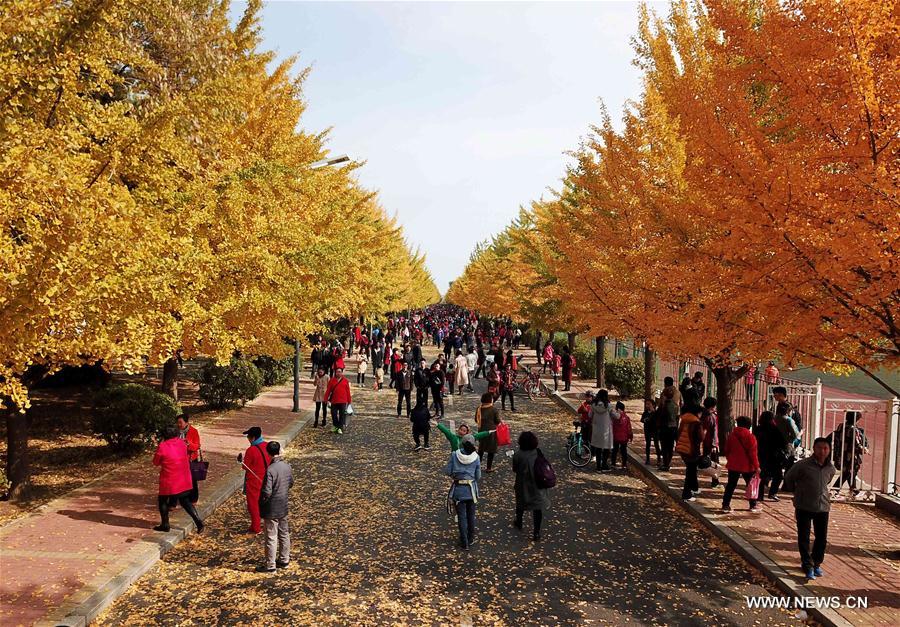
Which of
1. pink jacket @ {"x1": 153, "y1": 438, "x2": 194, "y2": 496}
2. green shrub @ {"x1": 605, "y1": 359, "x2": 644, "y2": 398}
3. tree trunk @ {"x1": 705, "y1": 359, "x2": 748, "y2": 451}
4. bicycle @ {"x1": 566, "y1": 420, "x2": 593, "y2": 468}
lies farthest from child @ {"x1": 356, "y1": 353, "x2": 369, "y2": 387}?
pink jacket @ {"x1": 153, "y1": 438, "x2": 194, "y2": 496}

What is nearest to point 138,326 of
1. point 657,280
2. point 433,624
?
point 433,624

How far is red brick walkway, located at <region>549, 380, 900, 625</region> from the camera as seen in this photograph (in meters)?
7.03

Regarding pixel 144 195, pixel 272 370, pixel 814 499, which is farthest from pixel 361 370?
pixel 814 499

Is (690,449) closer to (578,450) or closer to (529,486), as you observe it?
(578,450)

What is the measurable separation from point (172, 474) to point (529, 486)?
5.00 m

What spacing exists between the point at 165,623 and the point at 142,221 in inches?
189

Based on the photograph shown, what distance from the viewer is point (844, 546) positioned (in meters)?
8.65

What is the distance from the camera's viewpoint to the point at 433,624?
638 centimetres

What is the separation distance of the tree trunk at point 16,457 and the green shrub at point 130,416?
242cm

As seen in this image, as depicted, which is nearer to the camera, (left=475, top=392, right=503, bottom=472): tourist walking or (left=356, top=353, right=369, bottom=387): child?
(left=475, top=392, right=503, bottom=472): tourist walking

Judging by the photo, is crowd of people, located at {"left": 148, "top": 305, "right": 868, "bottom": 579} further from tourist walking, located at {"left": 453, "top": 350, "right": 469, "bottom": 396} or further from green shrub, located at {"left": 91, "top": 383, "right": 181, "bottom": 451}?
tourist walking, located at {"left": 453, "top": 350, "right": 469, "bottom": 396}

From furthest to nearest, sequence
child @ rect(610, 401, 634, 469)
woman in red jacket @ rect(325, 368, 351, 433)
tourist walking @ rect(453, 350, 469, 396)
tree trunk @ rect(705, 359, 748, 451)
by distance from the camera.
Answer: tourist walking @ rect(453, 350, 469, 396)
woman in red jacket @ rect(325, 368, 351, 433)
tree trunk @ rect(705, 359, 748, 451)
child @ rect(610, 401, 634, 469)

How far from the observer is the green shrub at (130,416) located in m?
12.4
